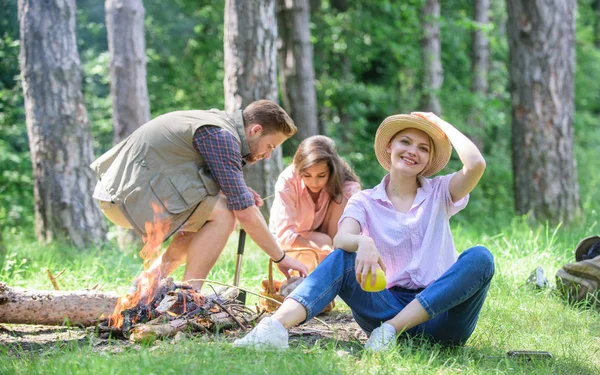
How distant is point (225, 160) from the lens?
4312 mm

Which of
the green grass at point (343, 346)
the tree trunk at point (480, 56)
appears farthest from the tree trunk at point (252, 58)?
the tree trunk at point (480, 56)

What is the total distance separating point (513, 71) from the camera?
315 inches

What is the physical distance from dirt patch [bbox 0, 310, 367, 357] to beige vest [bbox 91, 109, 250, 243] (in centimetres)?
83

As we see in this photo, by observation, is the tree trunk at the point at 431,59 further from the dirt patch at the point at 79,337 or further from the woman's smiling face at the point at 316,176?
the dirt patch at the point at 79,337

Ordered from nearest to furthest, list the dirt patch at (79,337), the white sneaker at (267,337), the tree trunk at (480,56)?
1. the white sneaker at (267,337)
2. the dirt patch at (79,337)
3. the tree trunk at (480,56)

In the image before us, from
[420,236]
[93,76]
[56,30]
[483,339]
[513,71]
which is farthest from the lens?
[93,76]

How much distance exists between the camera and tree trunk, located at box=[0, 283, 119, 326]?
12.7 feet

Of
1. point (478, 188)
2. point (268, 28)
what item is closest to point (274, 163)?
point (268, 28)

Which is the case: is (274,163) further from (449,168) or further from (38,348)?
(449,168)

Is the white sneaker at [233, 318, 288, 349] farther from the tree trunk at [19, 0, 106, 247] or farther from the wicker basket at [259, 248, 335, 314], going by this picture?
the tree trunk at [19, 0, 106, 247]

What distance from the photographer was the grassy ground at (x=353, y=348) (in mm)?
2947

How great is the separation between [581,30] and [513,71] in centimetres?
1432

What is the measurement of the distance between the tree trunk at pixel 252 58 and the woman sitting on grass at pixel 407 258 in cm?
315

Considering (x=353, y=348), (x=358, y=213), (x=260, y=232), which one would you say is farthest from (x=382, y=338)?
(x=260, y=232)
